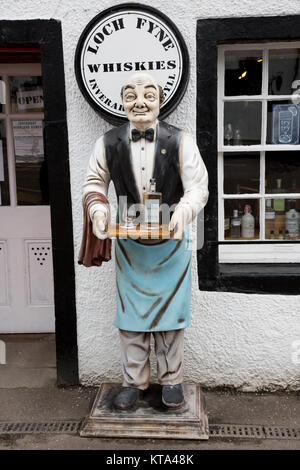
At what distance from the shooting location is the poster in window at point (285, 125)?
13.4 ft

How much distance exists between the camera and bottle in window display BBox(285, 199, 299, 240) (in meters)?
4.24

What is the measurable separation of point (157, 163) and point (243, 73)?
1320 mm

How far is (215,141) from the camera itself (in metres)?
3.83

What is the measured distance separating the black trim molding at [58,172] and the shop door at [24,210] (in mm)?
915

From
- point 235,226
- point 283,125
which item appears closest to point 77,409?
point 235,226

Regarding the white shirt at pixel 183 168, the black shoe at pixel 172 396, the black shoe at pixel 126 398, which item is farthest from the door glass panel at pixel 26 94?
the black shoe at pixel 172 396

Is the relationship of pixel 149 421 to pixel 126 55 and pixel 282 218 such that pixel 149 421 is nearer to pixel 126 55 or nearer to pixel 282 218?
pixel 282 218

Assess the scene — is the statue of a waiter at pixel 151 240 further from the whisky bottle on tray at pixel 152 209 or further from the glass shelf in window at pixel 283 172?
the glass shelf in window at pixel 283 172

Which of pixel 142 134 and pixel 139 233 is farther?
pixel 142 134

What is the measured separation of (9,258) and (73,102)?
6.08ft

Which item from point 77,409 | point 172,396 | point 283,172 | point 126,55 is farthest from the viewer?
point 283,172

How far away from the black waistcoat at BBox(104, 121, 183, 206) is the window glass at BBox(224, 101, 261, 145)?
0.98 m

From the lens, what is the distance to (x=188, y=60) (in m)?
3.61

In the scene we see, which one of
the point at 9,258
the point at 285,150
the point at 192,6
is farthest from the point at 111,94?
the point at 9,258
